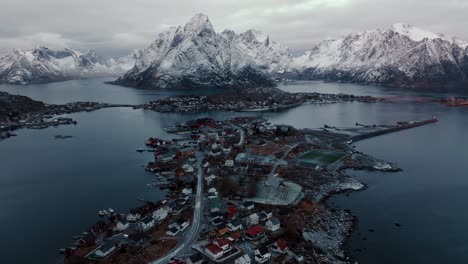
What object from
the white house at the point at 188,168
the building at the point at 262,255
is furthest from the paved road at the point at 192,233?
the white house at the point at 188,168

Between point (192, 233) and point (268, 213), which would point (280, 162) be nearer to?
point (268, 213)

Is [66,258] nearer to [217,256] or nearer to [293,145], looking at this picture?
[217,256]

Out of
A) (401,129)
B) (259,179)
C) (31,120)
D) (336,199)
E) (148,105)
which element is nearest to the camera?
(336,199)

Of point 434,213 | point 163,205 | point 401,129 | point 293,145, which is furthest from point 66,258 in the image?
point 401,129

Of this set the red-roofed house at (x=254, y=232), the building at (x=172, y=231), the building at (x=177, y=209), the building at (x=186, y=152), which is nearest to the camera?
the red-roofed house at (x=254, y=232)

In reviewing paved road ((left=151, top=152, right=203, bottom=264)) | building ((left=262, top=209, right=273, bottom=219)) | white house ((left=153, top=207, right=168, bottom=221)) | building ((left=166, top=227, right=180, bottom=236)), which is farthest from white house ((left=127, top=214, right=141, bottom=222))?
building ((left=262, top=209, right=273, bottom=219))

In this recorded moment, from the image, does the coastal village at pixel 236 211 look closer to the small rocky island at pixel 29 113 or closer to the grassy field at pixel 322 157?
the grassy field at pixel 322 157
